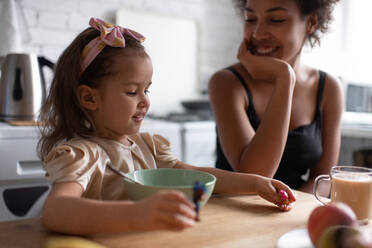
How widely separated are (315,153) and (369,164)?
99 centimetres

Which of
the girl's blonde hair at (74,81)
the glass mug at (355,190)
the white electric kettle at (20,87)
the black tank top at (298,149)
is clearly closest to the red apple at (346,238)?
the glass mug at (355,190)

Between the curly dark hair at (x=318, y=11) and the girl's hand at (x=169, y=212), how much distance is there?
103 centimetres

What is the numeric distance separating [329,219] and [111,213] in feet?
Answer: 1.06

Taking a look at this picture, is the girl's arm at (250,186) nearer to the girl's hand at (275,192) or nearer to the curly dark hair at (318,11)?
the girl's hand at (275,192)

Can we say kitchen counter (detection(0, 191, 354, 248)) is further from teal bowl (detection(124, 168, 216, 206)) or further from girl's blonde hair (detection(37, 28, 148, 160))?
girl's blonde hair (detection(37, 28, 148, 160))

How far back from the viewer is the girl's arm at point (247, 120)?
46.6 inches

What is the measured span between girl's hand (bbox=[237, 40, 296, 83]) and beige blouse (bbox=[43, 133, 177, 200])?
47 cm

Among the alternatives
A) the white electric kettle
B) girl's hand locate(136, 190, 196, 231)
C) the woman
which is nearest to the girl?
girl's hand locate(136, 190, 196, 231)

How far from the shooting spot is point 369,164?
224 cm

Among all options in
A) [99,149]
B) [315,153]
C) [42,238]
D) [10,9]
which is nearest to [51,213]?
[42,238]

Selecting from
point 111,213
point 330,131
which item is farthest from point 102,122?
point 330,131

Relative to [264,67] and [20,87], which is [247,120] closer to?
[264,67]

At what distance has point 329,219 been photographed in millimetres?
602

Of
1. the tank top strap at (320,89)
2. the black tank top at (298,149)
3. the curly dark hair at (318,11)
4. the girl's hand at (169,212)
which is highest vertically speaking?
the curly dark hair at (318,11)
